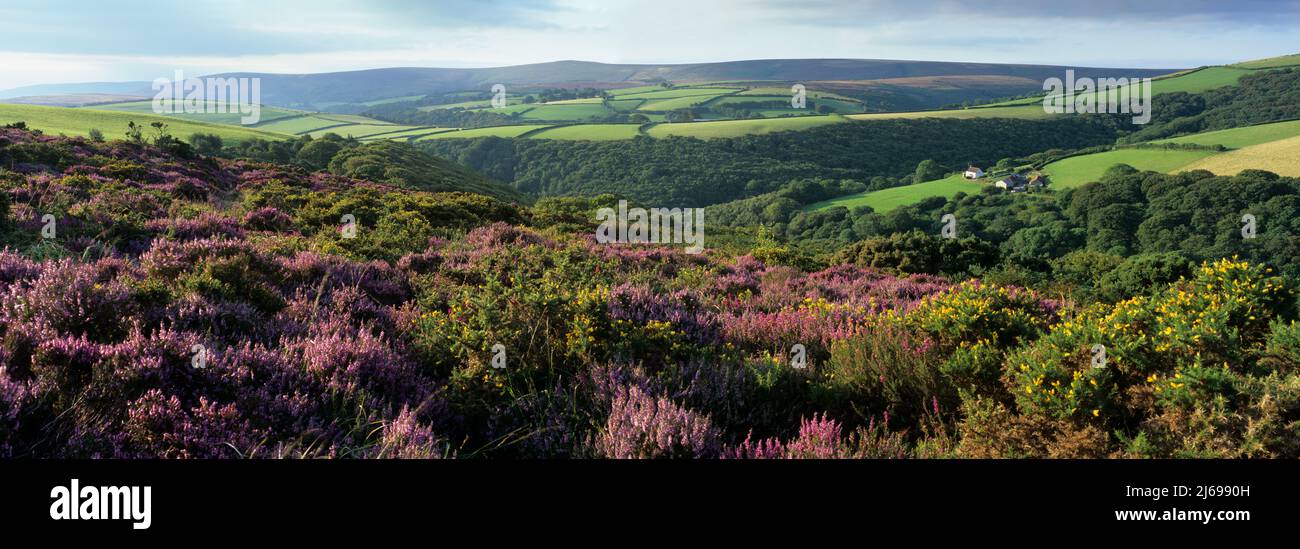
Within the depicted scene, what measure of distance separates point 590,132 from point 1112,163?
108667 millimetres

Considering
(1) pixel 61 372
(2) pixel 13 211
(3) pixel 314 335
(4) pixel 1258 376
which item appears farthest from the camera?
(2) pixel 13 211

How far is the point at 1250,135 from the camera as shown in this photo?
123 metres

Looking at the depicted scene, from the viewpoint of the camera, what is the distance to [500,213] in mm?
19047

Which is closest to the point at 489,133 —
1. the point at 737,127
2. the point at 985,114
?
the point at 737,127

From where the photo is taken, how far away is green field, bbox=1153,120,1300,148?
4609 inches

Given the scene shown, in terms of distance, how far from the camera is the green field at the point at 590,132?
14550 centimetres

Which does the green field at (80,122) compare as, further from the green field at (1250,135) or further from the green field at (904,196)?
the green field at (1250,135)

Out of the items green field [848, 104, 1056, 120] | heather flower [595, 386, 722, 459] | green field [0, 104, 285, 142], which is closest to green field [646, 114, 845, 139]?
green field [848, 104, 1056, 120]

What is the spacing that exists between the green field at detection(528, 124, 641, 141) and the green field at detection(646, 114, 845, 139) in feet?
20.5

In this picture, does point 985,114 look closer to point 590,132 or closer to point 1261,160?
point 1261,160
